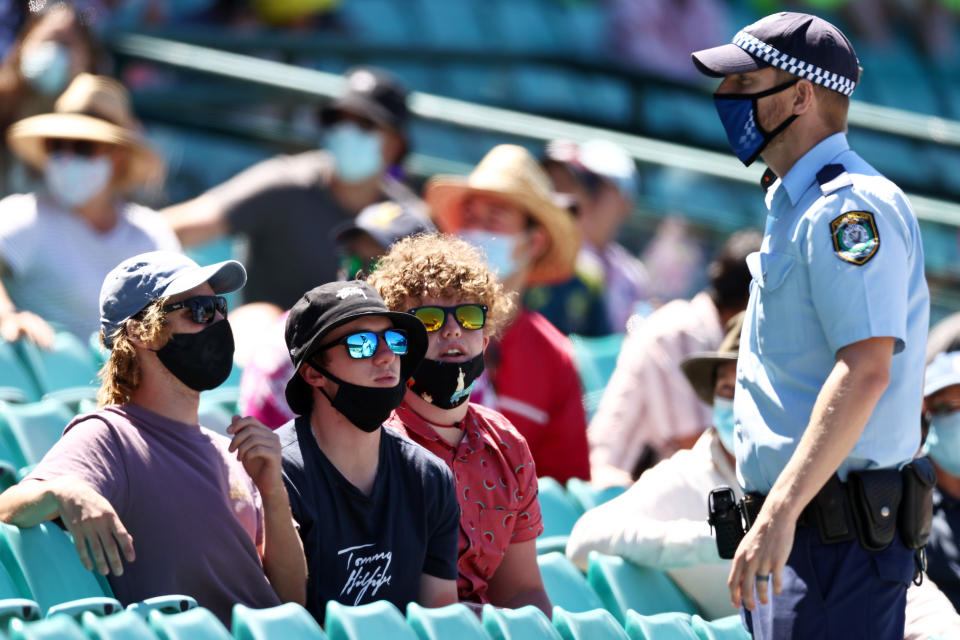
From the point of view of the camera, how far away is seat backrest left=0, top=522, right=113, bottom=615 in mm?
2658

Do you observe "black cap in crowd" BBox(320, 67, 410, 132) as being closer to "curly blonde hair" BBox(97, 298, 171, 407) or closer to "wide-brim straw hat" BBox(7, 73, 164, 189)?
"wide-brim straw hat" BBox(7, 73, 164, 189)

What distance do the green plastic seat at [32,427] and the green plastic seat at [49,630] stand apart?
4.15 feet

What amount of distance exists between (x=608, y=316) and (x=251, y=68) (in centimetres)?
202

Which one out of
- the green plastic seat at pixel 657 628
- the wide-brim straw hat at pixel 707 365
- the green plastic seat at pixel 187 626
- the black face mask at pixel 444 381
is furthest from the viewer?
the wide-brim straw hat at pixel 707 365

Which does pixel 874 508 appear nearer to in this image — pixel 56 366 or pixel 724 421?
pixel 724 421

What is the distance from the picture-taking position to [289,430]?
296cm

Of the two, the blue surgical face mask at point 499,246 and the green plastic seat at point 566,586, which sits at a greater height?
the blue surgical face mask at point 499,246

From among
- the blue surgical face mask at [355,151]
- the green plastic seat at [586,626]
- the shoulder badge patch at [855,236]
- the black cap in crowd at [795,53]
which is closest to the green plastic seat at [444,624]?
the green plastic seat at [586,626]

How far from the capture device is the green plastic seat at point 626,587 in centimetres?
343

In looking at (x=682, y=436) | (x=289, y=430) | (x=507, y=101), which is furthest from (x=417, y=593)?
(x=507, y=101)

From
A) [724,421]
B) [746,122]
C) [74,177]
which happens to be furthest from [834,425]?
[74,177]

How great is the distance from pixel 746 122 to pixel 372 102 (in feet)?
10.0

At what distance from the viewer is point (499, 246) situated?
185 inches

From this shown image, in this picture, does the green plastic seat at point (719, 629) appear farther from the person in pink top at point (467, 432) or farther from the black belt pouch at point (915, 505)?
the black belt pouch at point (915, 505)
